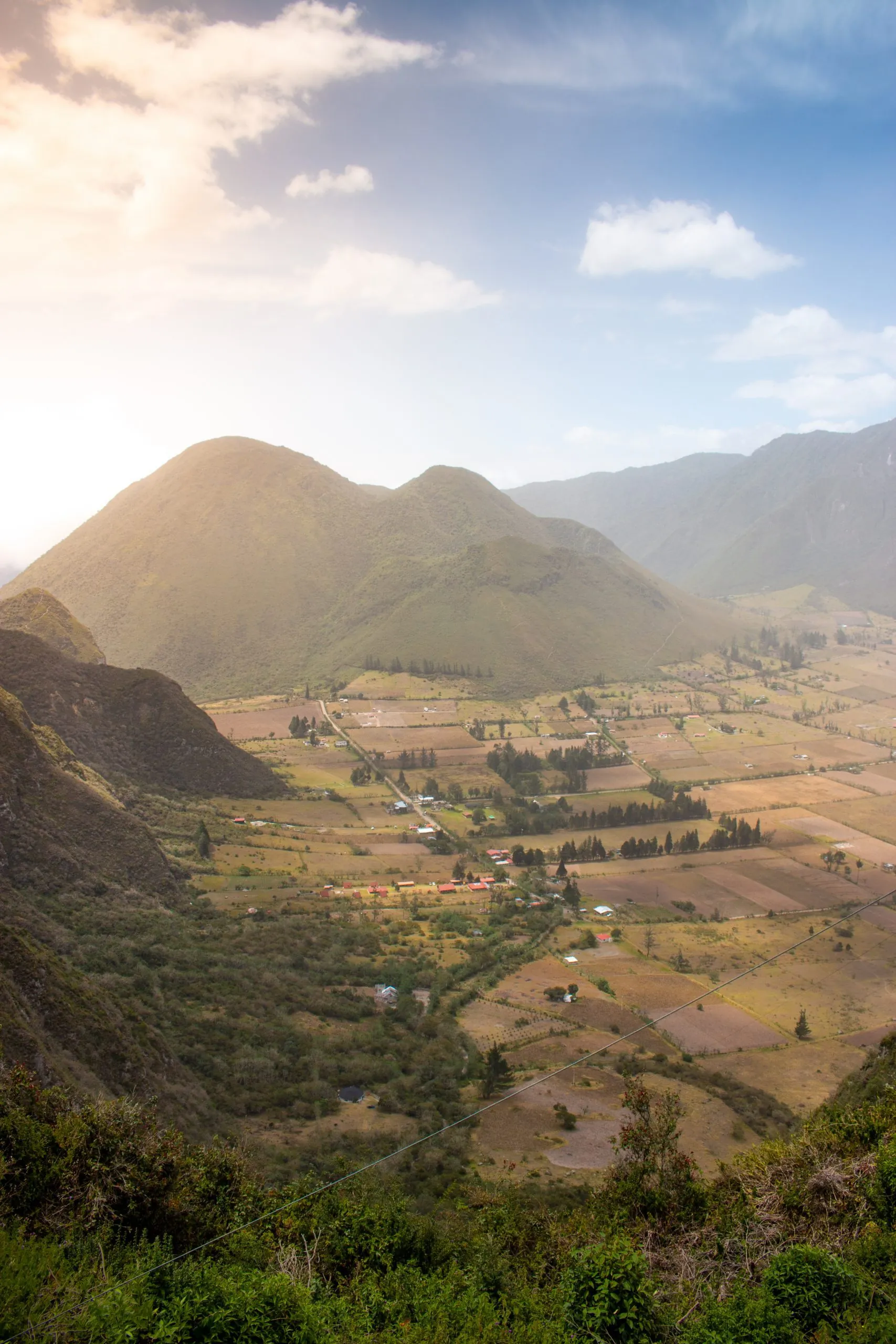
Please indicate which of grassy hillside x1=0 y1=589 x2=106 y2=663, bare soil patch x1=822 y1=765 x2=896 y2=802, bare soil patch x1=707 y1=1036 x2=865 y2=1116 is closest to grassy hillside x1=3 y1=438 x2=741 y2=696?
grassy hillside x1=0 y1=589 x2=106 y2=663

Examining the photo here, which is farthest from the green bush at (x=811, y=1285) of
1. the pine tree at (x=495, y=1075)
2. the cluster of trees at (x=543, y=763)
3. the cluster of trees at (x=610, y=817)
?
the cluster of trees at (x=543, y=763)

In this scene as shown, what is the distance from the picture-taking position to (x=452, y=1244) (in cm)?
1823

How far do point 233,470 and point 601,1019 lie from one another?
175 meters

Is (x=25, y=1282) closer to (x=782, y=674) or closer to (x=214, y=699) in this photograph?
(x=214, y=699)

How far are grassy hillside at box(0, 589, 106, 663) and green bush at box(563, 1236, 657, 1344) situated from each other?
61.4 metres

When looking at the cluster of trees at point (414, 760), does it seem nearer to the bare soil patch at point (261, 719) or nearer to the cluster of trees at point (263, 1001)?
the bare soil patch at point (261, 719)

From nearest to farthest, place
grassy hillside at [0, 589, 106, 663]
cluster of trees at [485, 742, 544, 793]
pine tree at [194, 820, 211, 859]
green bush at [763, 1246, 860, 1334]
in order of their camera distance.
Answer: green bush at [763, 1246, 860, 1334]
pine tree at [194, 820, 211, 859]
grassy hillside at [0, 589, 106, 663]
cluster of trees at [485, 742, 544, 793]

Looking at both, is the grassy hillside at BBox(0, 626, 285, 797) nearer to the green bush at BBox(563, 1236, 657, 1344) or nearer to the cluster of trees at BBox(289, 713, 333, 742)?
the cluster of trees at BBox(289, 713, 333, 742)

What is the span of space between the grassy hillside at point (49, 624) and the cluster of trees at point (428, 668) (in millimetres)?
59156

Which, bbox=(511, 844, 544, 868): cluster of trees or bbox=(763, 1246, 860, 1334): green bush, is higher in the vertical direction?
bbox=(763, 1246, 860, 1334): green bush

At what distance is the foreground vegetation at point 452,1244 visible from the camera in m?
12.7

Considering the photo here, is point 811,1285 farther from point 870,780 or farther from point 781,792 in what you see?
point 870,780

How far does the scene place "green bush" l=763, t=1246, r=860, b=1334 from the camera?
12.8 m

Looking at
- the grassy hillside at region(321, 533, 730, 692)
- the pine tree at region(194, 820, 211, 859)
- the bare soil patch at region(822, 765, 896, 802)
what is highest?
the grassy hillside at region(321, 533, 730, 692)
